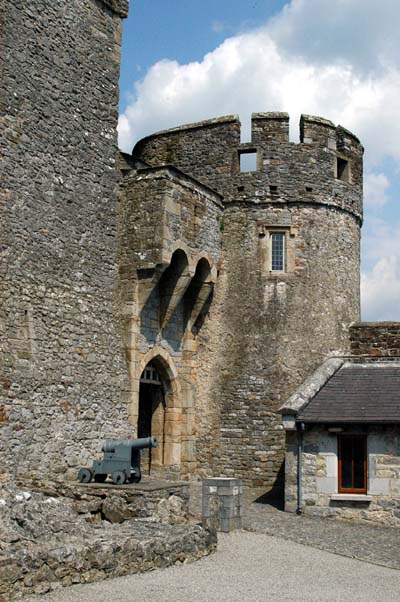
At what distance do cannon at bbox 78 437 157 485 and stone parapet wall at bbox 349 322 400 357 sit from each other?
7283mm

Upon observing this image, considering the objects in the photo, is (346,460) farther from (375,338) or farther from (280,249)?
(280,249)

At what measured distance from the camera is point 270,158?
62.7 ft

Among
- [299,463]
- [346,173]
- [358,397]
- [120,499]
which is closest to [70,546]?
[120,499]

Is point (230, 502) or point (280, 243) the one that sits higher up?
point (280, 243)

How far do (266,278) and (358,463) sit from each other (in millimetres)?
5378

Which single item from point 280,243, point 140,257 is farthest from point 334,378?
point 140,257

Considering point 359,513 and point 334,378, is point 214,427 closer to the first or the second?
point 334,378

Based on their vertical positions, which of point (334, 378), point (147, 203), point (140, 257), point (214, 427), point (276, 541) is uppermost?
point (147, 203)

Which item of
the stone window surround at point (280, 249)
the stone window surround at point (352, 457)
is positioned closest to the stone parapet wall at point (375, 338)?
the stone window surround at point (280, 249)

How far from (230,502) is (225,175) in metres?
8.98

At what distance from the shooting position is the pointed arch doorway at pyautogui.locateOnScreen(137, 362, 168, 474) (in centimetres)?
1788

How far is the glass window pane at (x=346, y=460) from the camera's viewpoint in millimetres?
15242

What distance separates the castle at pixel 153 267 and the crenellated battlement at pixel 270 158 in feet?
0.13

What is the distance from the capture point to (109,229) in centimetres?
1599
